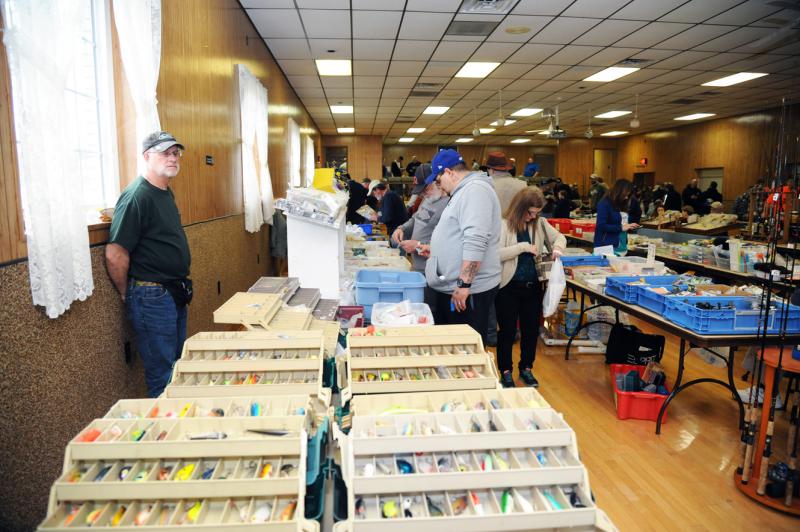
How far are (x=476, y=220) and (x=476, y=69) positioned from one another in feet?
19.9

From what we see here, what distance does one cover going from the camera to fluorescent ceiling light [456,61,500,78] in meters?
7.79

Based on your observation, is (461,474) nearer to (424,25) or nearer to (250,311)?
(250,311)

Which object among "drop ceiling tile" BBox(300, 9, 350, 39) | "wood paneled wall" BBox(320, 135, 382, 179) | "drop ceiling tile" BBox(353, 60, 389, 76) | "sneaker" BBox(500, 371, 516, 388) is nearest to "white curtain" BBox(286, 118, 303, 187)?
"drop ceiling tile" BBox(353, 60, 389, 76)

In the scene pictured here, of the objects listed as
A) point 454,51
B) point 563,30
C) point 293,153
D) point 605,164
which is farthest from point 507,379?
point 605,164

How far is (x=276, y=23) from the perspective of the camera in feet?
19.6

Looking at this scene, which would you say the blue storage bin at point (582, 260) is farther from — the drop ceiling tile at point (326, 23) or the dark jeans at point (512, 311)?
the drop ceiling tile at point (326, 23)

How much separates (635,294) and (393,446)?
9.90ft

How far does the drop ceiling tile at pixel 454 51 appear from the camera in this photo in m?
6.66

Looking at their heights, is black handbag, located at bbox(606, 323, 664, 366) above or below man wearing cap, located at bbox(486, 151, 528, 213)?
below

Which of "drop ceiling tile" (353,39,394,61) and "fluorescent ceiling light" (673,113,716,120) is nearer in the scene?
"drop ceiling tile" (353,39,394,61)

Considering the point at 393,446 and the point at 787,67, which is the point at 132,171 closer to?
the point at 393,446

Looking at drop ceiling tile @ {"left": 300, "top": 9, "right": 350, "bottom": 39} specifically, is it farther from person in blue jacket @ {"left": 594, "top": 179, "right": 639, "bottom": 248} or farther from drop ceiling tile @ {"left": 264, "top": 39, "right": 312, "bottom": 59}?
person in blue jacket @ {"left": 594, "top": 179, "right": 639, "bottom": 248}

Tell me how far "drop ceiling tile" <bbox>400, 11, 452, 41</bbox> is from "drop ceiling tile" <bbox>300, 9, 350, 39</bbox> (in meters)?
0.68

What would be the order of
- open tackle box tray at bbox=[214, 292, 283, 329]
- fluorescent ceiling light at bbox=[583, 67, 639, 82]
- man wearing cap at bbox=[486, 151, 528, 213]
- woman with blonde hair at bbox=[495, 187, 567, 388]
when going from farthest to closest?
fluorescent ceiling light at bbox=[583, 67, 639, 82] < man wearing cap at bbox=[486, 151, 528, 213] < woman with blonde hair at bbox=[495, 187, 567, 388] < open tackle box tray at bbox=[214, 292, 283, 329]
